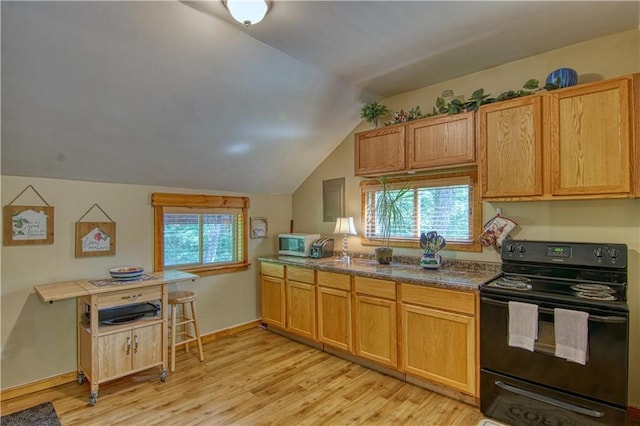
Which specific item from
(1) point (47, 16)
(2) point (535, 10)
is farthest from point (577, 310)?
(1) point (47, 16)

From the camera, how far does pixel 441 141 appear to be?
302 centimetres

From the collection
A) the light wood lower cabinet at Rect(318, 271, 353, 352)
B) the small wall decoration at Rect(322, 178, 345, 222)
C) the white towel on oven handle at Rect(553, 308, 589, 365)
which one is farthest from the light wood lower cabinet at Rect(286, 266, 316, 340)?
the white towel on oven handle at Rect(553, 308, 589, 365)

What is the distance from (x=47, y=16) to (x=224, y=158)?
1.84 meters

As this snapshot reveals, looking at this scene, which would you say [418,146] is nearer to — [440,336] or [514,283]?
[514,283]

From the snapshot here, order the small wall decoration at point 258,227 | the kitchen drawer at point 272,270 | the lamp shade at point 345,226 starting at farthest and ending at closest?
the small wall decoration at point 258,227, the kitchen drawer at point 272,270, the lamp shade at point 345,226

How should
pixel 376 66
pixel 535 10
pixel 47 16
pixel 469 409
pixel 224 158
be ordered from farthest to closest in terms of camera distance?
pixel 224 158 → pixel 376 66 → pixel 469 409 → pixel 535 10 → pixel 47 16

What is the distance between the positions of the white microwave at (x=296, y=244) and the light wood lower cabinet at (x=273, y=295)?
0.30 meters

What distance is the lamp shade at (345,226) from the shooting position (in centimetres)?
383

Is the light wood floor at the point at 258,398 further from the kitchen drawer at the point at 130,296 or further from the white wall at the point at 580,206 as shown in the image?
the white wall at the point at 580,206

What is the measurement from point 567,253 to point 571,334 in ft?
2.27

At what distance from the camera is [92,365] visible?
260cm

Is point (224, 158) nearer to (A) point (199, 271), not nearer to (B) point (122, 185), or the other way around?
(B) point (122, 185)

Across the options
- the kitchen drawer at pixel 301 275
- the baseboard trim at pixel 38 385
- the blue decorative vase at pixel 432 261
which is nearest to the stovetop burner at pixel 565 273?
the blue decorative vase at pixel 432 261

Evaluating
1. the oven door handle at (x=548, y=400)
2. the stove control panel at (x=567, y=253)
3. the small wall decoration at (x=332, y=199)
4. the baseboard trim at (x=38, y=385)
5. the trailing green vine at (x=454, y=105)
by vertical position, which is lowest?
the baseboard trim at (x=38, y=385)
